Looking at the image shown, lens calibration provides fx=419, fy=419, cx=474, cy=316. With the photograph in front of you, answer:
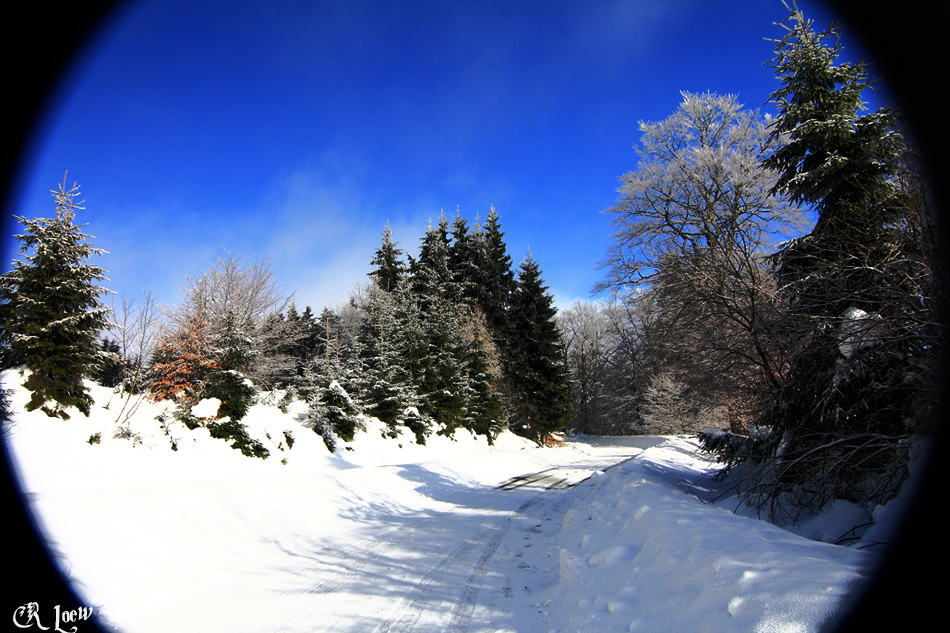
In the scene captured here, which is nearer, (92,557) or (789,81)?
(92,557)

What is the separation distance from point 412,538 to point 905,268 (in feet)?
25.1

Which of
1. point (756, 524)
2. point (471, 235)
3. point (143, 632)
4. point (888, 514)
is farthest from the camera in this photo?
point (471, 235)

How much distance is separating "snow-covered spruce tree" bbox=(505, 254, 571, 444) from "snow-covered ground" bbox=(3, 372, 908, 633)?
17.6 metres

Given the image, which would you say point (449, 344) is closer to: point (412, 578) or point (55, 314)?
point (55, 314)

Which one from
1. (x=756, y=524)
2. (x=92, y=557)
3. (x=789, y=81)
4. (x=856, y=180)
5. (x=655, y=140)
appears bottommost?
(x=92, y=557)

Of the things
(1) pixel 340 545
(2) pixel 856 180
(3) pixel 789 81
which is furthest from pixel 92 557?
(3) pixel 789 81

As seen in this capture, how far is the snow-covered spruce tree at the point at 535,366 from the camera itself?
28250mm

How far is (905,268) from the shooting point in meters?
4.82

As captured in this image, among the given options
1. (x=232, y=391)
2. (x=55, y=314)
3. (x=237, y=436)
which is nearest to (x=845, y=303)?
(x=237, y=436)

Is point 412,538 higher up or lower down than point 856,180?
lower down

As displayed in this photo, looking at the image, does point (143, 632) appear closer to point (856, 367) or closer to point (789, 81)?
point (856, 367)

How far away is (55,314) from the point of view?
33.9ft

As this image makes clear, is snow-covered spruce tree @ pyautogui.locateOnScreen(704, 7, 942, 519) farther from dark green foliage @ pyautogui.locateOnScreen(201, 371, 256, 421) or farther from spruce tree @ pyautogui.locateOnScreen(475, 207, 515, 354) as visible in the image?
spruce tree @ pyautogui.locateOnScreen(475, 207, 515, 354)

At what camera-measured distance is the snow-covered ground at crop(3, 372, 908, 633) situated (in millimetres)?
3254
